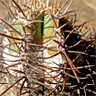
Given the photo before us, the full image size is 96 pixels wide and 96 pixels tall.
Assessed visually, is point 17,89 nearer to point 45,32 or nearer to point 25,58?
point 25,58

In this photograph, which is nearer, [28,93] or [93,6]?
[28,93]

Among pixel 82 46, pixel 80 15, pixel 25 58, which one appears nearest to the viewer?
pixel 25 58

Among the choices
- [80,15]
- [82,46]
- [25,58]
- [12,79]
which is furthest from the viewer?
[80,15]

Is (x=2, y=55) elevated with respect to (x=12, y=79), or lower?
elevated

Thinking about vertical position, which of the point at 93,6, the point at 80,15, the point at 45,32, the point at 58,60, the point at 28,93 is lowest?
the point at 28,93

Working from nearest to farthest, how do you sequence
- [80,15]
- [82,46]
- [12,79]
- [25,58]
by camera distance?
[25,58], [12,79], [82,46], [80,15]

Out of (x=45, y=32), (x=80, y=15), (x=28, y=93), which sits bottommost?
(x=28, y=93)

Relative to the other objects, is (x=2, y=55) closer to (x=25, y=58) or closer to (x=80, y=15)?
Answer: (x=25, y=58)

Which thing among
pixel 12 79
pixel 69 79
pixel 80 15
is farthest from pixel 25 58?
pixel 80 15

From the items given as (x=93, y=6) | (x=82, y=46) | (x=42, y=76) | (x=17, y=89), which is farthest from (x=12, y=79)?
(x=93, y=6)
